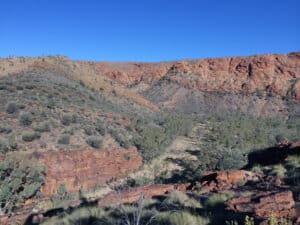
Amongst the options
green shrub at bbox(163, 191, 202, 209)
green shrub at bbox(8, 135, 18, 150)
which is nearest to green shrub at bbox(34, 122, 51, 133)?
green shrub at bbox(8, 135, 18, 150)

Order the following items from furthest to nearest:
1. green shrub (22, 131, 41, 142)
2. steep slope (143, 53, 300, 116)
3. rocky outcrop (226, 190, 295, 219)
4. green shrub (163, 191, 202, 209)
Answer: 1. steep slope (143, 53, 300, 116)
2. green shrub (22, 131, 41, 142)
3. green shrub (163, 191, 202, 209)
4. rocky outcrop (226, 190, 295, 219)

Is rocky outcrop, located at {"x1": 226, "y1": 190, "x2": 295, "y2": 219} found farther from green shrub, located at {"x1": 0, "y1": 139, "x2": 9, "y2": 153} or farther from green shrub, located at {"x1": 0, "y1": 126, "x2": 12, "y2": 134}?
green shrub, located at {"x1": 0, "y1": 126, "x2": 12, "y2": 134}

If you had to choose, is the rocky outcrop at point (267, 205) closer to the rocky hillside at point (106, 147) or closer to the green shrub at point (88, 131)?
the rocky hillside at point (106, 147)

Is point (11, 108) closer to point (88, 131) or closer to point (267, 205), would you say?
point (88, 131)

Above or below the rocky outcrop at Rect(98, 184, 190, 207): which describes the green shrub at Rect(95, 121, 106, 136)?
above

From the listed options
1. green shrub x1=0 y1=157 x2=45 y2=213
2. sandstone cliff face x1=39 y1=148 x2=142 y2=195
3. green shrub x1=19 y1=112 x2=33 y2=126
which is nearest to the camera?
green shrub x1=0 y1=157 x2=45 y2=213

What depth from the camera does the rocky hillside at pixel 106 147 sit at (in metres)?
12.0

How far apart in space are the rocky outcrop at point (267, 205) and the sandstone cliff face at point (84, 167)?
12.8m

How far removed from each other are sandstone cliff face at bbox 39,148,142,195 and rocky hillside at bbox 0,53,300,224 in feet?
0.19

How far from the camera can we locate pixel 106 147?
2558cm

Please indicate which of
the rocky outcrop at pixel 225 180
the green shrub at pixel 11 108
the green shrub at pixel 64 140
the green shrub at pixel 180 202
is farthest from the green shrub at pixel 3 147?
the green shrub at pixel 180 202

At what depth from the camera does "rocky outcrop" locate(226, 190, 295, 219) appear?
22.0ft

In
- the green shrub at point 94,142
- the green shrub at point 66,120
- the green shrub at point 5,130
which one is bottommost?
the green shrub at point 94,142

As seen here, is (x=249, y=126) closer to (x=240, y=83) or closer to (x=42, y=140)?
(x=42, y=140)
